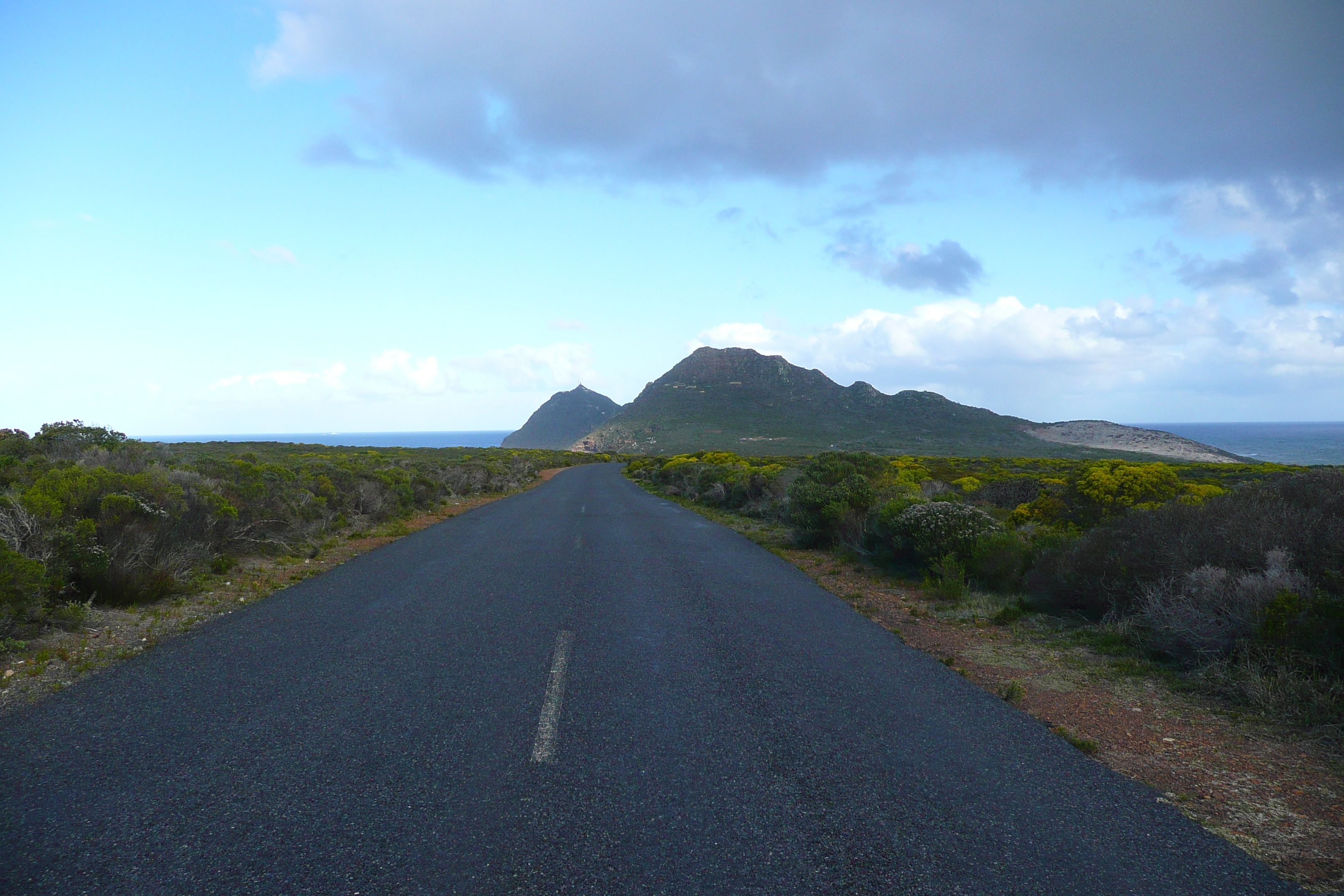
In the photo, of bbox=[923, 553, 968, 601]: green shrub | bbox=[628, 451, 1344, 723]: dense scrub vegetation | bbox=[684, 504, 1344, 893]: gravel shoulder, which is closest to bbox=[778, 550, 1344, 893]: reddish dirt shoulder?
bbox=[684, 504, 1344, 893]: gravel shoulder

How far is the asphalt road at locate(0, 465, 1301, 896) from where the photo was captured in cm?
316

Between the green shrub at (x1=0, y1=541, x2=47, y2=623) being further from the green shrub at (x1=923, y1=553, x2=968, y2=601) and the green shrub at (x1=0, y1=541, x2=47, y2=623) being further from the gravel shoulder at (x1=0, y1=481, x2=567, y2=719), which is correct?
the green shrub at (x1=923, y1=553, x2=968, y2=601)

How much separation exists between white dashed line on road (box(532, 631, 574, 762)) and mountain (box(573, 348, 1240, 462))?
2436 inches

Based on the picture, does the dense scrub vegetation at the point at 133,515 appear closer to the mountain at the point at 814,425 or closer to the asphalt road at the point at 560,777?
the asphalt road at the point at 560,777

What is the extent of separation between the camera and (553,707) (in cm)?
511

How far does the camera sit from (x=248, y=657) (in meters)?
6.37

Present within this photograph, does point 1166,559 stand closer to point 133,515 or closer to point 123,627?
point 123,627

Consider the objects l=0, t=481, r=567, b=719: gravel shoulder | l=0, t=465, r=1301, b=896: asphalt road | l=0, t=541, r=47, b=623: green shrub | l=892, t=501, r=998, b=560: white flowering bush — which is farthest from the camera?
l=892, t=501, r=998, b=560: white flowering bush

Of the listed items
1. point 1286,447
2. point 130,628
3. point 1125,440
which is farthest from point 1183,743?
point 1286,447

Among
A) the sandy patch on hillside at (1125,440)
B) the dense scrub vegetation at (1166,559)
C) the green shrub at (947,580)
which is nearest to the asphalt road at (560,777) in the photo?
the dense scrub vegetation at (1166,559)

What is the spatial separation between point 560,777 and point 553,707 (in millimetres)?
1148

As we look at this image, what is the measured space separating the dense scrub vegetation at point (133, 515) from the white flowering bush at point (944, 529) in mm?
11204

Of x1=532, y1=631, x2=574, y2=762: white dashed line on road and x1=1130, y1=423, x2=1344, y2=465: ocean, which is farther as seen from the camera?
x1=1130, y1=423, x2=1344, y2=465: ocean

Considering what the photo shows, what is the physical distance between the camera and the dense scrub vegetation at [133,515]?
7.39 meters
